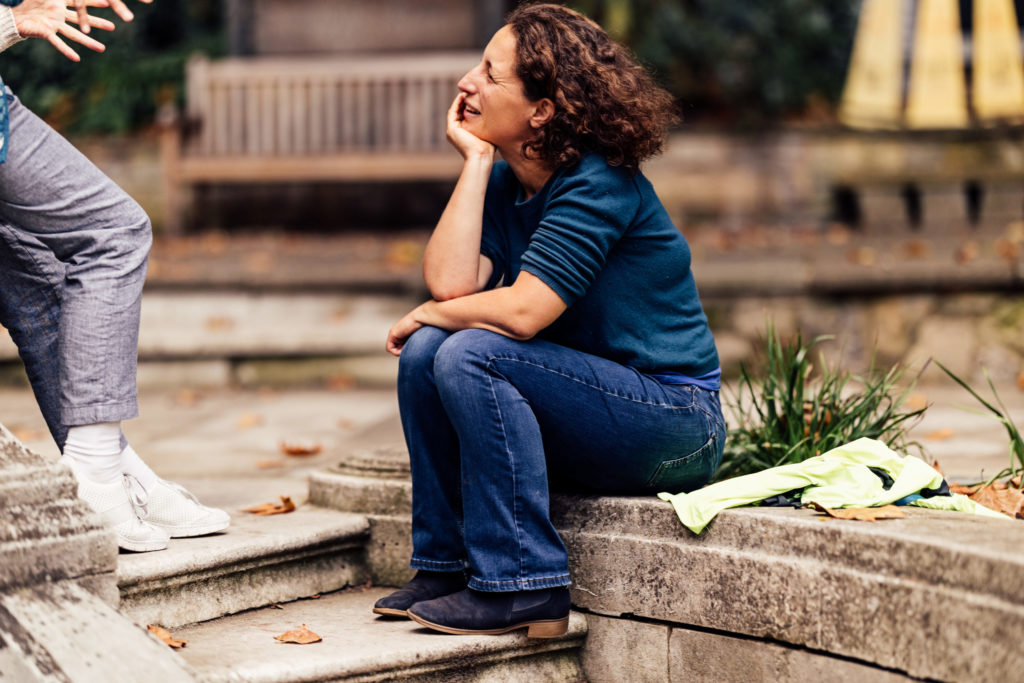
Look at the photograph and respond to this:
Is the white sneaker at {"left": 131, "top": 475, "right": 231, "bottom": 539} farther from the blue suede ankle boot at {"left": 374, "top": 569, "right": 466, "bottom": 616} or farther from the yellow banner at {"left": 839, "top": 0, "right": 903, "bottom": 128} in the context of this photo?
the yellow banner at {"left": 839, "top": 0, "right": 903, "bottom": 128}

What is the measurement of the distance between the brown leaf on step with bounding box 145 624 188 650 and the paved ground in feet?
2.27

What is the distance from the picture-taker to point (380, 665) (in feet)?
7.73

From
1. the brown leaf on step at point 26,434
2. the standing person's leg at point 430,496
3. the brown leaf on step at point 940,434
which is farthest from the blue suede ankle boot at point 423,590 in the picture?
the brown leaf on step at point 26,434

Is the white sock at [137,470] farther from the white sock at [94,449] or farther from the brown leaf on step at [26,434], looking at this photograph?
the brown leaf on step at [26,434]

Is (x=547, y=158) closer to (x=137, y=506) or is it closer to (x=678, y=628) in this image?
(x=678, y=628)

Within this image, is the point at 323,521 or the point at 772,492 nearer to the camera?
the point at 772,492

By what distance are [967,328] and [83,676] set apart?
15.4 feet

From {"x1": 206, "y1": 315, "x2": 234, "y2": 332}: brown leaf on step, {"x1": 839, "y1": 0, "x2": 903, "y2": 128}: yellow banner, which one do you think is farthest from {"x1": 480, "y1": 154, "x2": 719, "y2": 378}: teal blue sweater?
{"x1": 839, "y1": 0, "x2": 903, "y2": 128}: yellow banner

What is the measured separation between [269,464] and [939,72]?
6870 mm

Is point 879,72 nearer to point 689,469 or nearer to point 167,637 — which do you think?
point 689,469

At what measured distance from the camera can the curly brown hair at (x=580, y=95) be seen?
2479 millimetres

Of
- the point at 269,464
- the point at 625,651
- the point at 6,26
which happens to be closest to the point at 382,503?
the point at 625,651

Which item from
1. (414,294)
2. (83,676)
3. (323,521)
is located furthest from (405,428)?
(414,294)

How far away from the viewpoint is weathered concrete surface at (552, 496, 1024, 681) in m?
2.01
